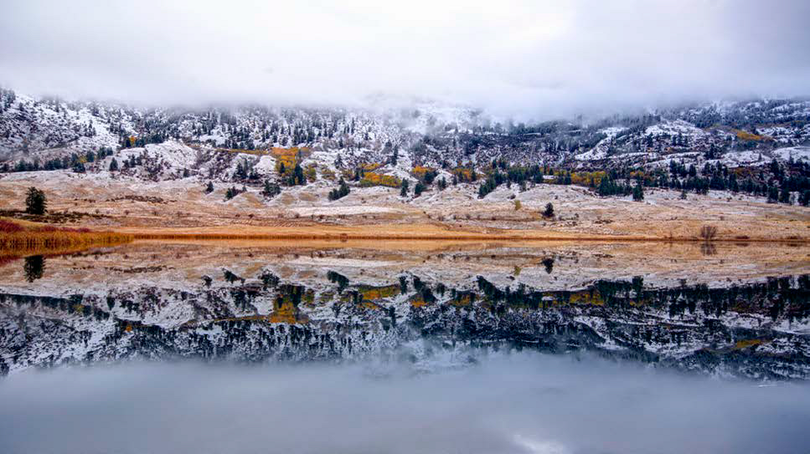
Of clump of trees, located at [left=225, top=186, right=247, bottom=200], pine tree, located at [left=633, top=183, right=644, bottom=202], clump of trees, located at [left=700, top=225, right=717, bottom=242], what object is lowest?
clump of trees, located at [left=700, top=225, right=717, bottom=242]

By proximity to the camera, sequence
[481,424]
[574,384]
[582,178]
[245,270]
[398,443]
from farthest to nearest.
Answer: [582,178], [245,270], [574,384], [481,424], [398,443]

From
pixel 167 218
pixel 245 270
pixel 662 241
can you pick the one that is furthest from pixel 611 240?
pixel 167 218

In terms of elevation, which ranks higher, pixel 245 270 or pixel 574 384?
pixel 574 384

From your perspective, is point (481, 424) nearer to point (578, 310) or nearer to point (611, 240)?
point (578, 310)

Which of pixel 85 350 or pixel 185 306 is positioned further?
pixel 185 306

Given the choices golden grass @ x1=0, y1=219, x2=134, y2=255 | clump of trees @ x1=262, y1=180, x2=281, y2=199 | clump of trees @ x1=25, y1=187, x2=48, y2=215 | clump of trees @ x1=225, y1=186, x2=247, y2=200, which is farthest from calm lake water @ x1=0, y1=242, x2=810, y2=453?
clump of trees @ x1=262, y1=180, x2=281, y2=199

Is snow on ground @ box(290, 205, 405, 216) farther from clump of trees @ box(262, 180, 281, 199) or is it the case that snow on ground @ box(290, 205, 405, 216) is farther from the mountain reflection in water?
the mountain reflection in water
